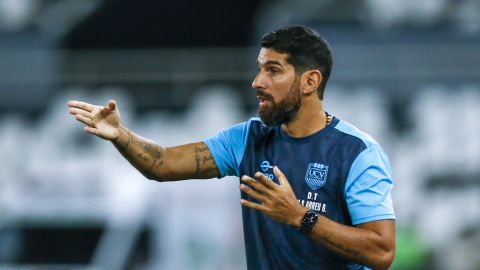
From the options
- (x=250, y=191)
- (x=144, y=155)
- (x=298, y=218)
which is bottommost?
(x=298, y=218)

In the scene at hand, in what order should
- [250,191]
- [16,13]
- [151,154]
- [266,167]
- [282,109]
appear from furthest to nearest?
[16,13] → [151,154] → [266,167] → [282,109] → [250,191]

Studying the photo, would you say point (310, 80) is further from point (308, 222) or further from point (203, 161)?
point (308, 222)

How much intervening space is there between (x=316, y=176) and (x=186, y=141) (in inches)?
219

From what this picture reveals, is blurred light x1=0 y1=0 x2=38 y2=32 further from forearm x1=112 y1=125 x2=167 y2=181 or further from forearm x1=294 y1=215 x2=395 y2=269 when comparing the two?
forearm x1=294 y1=215 x2=395 y2=269

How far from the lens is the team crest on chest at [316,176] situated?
4.87 meters

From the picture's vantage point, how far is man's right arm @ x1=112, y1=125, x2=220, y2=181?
513 centimetres

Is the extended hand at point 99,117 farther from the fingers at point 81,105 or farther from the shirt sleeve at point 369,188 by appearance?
→ the shirt sleeve at point 369,188

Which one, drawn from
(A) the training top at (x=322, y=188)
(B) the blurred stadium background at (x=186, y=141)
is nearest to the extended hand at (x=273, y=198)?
(A) the training top at (x=322, y=188)

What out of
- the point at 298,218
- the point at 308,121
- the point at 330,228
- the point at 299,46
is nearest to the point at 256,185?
the point at 298,218

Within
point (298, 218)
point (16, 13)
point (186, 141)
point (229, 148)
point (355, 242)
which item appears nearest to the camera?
point (298, 218)

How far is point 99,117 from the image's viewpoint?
496 centimetres

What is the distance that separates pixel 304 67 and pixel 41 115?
6164mm

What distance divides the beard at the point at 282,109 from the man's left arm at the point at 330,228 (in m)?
0.50

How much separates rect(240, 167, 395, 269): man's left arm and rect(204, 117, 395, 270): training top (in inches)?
4.6
